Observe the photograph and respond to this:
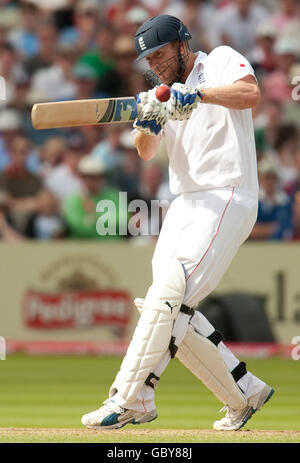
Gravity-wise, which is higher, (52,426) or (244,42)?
(244,42)

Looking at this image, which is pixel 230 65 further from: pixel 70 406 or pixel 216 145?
pixel 70 406

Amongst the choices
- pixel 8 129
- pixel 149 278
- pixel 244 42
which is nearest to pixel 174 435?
pixel 149 278

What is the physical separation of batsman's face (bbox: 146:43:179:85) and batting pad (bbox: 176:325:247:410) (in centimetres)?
139

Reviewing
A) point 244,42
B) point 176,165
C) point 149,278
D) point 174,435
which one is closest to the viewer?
→ point 174,435

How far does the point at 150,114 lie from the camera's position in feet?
18.1

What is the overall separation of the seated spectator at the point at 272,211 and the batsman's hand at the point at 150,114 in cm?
601

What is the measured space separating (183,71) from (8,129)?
23.8 ft

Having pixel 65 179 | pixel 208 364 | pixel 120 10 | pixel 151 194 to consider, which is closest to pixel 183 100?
pixel 208 364

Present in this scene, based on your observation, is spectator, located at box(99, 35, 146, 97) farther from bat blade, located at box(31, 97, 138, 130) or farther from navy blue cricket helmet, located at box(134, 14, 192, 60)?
bat blade, located at box(31, 97, 138, 130)

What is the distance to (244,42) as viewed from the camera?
13930 millimetres

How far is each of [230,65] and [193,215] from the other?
83 cm

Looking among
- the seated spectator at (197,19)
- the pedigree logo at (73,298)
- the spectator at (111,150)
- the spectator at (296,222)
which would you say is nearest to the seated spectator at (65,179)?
the spectator at (111,150)

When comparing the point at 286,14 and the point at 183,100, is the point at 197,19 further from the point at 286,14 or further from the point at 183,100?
the point at 183,100

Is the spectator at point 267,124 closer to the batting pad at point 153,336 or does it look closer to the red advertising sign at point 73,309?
the red advertising sign at point 73,309
